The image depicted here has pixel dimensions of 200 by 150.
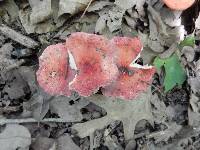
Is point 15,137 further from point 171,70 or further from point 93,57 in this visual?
point 171,70

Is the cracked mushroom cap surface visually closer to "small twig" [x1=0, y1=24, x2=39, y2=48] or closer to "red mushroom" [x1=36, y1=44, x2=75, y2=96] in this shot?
"red mushroom" [x1=36, y1=44, x2=75, y2=96]

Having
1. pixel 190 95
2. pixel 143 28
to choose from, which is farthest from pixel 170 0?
pixel 190 95

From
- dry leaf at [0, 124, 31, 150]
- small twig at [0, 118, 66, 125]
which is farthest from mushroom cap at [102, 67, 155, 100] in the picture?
dry leaf at [0, 124, 31, 150]

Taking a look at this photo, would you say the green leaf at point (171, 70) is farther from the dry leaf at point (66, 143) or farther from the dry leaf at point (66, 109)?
the dry leaf at point (66, 143)

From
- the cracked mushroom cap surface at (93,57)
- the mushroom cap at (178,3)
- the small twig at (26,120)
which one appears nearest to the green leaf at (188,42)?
the mushroom cap at (178,3)

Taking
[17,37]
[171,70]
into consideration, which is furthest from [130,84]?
[17,37]

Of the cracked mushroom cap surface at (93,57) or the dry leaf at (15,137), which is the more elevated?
the cracked mushroom cap surface at (93,57)

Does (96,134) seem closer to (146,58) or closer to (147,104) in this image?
(147,104)
